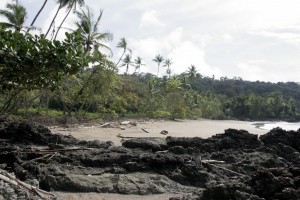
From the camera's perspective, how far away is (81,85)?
98.0ft

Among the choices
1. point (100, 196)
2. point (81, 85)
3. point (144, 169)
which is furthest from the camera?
point (81, 85)

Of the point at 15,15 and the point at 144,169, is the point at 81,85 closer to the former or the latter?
the point at 15,15

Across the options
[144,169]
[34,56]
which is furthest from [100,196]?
[34,56]

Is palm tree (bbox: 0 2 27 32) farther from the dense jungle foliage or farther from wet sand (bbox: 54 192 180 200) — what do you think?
wet sand (bbox: 54 192 180 200)

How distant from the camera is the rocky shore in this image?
7.37 m

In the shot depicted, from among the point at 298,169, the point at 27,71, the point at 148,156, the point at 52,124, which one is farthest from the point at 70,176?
the point at 52,124

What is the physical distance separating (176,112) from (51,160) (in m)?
36.2

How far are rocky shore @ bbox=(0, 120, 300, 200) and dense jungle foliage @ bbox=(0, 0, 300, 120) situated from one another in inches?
69.7

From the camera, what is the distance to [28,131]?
14289 mm

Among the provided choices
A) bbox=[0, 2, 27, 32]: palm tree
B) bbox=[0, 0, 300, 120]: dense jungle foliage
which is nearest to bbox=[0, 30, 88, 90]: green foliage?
bbox=[0, 0, 300, 120]: dense jungle foliage

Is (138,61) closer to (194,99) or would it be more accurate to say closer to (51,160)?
(194,99)

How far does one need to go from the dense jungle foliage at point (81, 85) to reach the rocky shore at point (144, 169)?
1.77 m

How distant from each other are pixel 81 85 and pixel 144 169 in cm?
1938

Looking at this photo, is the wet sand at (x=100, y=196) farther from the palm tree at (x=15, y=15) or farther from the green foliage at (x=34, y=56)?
the palm tree at (x=15, y=15)
